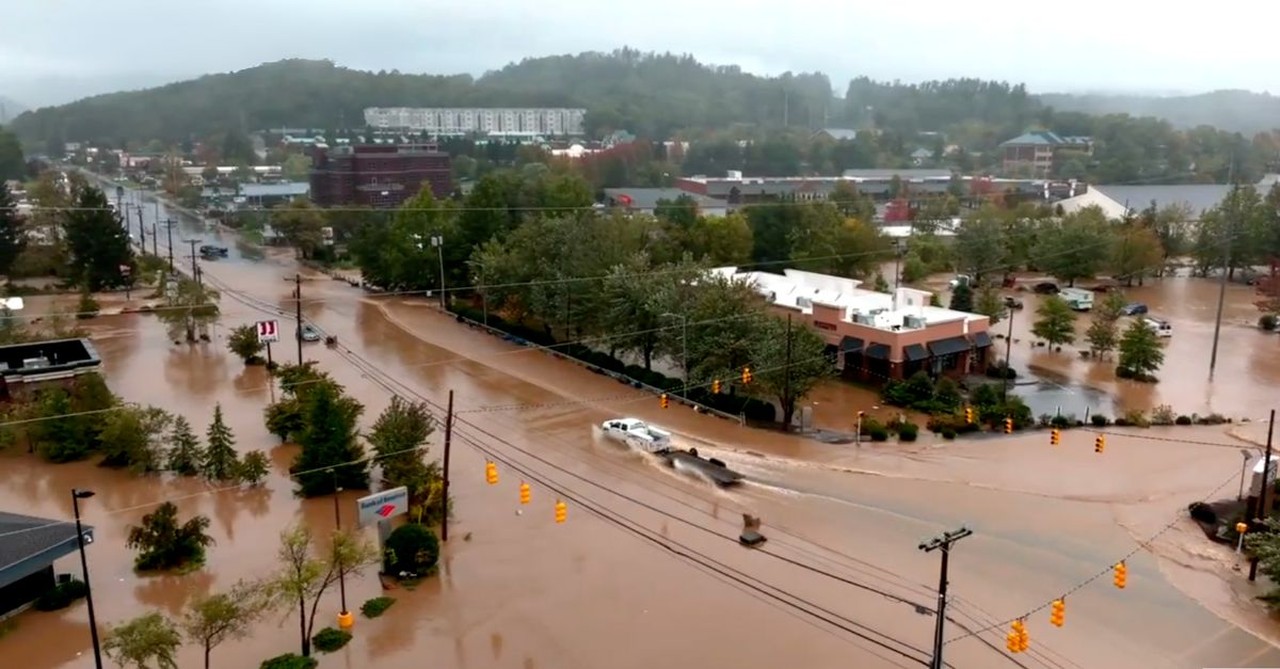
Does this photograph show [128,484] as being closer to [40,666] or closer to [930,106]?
[40,666]

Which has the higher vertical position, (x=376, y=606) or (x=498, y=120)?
(x=498, y=120)

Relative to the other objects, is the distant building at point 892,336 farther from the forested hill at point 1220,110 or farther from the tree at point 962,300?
the forested hill at point 1220,110

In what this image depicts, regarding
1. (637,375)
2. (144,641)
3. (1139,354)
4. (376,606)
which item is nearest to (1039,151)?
(1139,354)

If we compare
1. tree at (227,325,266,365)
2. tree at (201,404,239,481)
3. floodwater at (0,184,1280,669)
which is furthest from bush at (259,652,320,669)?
tree at (227,325,266,365)

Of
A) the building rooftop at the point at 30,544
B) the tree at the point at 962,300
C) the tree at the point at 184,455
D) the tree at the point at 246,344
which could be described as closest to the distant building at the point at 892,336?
the tree at the point at 962,300

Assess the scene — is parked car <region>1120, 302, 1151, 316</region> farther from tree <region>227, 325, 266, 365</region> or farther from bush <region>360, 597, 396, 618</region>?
bush <region>360, 597, 396, 618</region>

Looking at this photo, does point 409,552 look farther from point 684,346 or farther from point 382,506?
point 684,346

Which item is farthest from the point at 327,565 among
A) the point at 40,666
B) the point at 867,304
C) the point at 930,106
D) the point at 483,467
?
the point at 930,106
